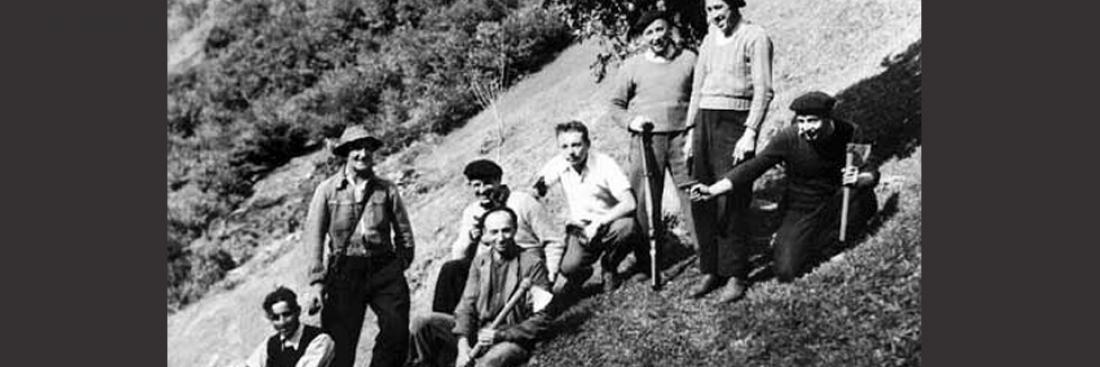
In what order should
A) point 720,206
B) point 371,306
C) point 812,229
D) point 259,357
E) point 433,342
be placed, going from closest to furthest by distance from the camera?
1. point 812,229
2. point 720,206
3. point 433,342
4. point 259,357
5. point 371,306

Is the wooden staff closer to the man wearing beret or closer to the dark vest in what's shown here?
the man wearing beret

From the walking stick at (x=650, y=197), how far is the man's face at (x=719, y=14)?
2.55ft

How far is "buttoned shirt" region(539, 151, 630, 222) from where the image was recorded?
9.45 metres

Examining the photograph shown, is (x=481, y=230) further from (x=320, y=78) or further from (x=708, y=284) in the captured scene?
(x=320, y=78)

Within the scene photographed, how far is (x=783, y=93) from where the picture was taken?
9.38 metres

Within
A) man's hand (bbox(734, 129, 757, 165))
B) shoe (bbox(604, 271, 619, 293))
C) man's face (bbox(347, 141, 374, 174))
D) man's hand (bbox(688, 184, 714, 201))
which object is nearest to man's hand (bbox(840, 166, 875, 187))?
man's hand (bbox(734, 129, 757, 165))

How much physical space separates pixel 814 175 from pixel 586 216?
4.95 feet

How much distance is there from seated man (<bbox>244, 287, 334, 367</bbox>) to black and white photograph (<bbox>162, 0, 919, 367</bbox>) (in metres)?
0.01

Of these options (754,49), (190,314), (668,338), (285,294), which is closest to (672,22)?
(754,49)

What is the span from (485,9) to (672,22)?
2.06 meters

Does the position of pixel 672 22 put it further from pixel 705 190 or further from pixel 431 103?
pixel 431 103

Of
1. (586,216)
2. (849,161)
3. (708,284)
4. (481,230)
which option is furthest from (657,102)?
(481,230)

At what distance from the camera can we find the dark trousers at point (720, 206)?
8.96 metres

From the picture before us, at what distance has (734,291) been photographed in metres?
9.00
